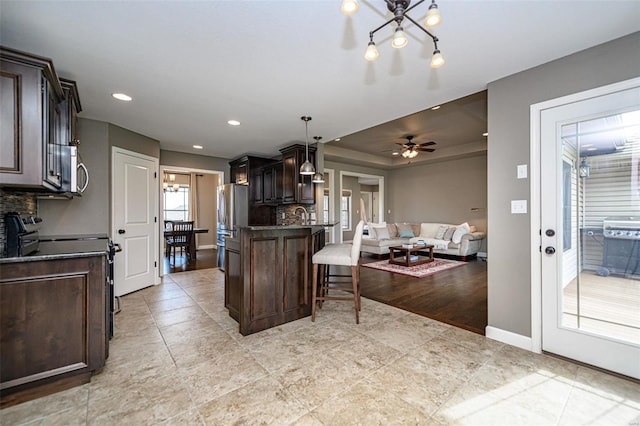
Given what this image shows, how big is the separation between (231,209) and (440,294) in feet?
13.7

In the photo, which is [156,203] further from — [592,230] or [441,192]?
[441,192]

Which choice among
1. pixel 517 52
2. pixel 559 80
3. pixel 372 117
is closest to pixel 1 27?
pixel 372 117

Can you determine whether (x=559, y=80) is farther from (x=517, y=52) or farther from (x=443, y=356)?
(x=443, y=356)

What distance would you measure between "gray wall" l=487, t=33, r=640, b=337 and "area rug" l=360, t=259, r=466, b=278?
232 cm

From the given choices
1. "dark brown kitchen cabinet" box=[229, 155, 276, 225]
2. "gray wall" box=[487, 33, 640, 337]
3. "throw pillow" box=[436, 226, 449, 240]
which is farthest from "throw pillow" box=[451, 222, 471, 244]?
"dark brown kitchen cabinet" box=[229, 155, 276, 225]

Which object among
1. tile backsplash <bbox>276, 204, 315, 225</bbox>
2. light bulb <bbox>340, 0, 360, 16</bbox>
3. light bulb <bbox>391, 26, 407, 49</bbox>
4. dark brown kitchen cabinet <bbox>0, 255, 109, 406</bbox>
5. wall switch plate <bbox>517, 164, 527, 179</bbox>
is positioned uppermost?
light bulb <bbox>340, 0, 360, 16</bbox>

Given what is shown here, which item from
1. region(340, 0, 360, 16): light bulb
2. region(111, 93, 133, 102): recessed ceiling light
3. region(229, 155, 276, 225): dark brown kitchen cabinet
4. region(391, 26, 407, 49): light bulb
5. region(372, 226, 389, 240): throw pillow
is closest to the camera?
region(340, 0, 360, 16): light bulb

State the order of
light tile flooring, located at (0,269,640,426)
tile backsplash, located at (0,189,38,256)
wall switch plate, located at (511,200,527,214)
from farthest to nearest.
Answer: wall switch plate, located at (511,200,527,214) → tile backsplash, located at (0,189,38,256) → light tile flooring, located at (0,269,640,426)

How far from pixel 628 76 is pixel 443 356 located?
8.17ft

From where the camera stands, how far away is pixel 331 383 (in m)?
1.83

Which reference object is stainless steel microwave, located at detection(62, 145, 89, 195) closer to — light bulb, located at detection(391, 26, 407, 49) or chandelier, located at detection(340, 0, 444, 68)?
chandelier, located at detection(340, 0, 444, 68)

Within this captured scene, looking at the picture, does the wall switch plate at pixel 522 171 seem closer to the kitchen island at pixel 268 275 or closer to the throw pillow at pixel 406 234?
the kitchen island at pixel 268 275

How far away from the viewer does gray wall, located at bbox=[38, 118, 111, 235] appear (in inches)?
134

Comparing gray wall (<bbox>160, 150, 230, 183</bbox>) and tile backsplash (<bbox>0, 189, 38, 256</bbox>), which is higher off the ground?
gray wall (<bbox>160, 150, 230, 183</bbox>)
